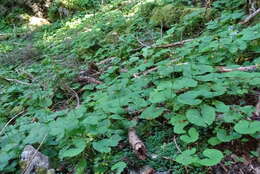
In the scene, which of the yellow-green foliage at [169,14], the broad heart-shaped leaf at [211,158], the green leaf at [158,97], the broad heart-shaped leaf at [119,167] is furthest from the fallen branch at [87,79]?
the broad heart-shaped leaf at [211,158]

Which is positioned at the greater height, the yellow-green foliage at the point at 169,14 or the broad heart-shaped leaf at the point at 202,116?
the yellow-green foliage at the point at 169,14

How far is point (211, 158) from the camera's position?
4.39 ft

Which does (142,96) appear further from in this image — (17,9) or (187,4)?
(17,9)

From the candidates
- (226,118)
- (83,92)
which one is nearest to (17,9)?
(83,92)

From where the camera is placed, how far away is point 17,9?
9.82 meters

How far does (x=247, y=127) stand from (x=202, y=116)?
0.83ft

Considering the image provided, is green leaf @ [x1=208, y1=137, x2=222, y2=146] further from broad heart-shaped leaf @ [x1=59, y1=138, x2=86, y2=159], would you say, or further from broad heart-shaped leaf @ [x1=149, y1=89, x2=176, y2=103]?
broad heart-shaped leaf @ [x1=59, y1=138, x2=86, y2=159]

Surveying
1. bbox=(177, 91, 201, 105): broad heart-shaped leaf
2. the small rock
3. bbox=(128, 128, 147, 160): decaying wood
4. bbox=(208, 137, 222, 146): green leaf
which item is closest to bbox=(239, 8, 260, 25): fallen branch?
bbox=(177, 91, 201, 105): broad heart-shaped leaf

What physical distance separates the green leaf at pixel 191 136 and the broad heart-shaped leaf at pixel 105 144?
41cm

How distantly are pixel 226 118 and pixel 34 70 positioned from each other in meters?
3.74

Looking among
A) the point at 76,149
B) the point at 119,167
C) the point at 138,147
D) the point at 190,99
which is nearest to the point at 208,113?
the point at 190,99

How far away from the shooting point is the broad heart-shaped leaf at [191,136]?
1480 millimetres

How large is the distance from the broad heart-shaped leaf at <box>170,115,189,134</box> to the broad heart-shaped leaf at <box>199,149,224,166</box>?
0.21 meters

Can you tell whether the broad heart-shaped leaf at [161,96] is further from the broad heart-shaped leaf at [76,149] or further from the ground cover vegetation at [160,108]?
the broad heart-shaped leaf at [76,149]
